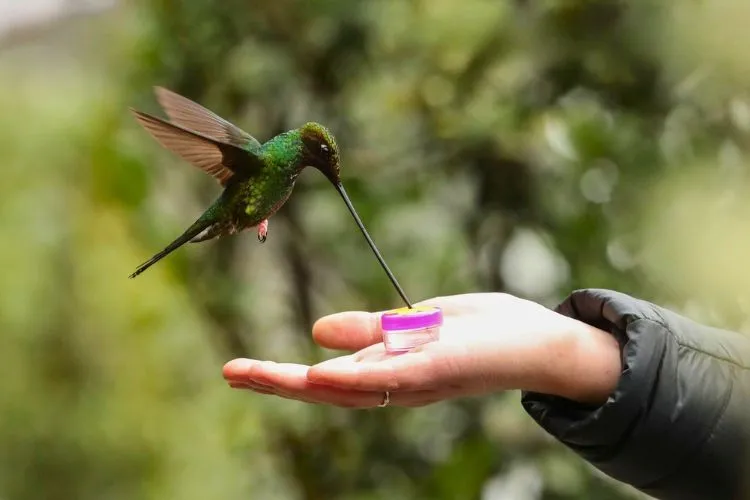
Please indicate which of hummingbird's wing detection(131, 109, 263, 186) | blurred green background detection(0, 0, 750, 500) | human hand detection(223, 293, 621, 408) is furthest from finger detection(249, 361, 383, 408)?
blurred green background detection(0, 0, 750, 500)

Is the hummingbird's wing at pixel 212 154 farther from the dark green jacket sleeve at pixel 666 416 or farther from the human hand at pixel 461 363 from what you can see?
the dark green jacket sleeve at pixel 666 416

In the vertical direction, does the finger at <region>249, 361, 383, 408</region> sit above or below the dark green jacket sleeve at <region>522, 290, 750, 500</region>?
above

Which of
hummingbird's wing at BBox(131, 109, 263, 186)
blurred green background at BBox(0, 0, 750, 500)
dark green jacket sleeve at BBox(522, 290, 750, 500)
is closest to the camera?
hummingbird's wing at BBox(131, 109, 263, 186)

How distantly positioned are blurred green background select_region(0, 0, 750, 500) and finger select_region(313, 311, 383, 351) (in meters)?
0.37

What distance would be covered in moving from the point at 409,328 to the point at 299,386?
8 centimetres

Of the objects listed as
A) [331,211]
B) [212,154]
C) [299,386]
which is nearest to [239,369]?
[299,386]

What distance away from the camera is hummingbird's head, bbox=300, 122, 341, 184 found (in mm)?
488

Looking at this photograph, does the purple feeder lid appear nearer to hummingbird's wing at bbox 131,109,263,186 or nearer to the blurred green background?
hummingbird's wing at bbox 131,109,263,186

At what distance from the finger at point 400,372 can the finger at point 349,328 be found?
0.33 feet

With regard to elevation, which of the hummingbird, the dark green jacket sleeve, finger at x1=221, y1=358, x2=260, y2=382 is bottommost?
the dark green jacket sleeve

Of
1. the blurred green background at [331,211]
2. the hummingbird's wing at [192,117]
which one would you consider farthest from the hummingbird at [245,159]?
the blurred green background at [331,211]

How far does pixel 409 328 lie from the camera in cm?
53

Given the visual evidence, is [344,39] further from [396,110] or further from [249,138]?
[249,138]

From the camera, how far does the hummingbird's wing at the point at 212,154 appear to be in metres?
0.47
